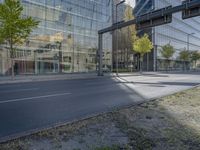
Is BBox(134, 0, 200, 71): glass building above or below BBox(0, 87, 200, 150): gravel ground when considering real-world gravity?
above

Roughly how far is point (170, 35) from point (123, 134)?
248ft

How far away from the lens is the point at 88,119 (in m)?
7.24

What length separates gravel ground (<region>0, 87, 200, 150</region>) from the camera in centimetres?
502

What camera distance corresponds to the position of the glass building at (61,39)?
35562 millimetres

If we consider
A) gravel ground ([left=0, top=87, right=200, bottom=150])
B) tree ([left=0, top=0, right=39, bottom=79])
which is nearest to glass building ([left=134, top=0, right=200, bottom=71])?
tree ([left=0, top=0, right=39, bottom=79])

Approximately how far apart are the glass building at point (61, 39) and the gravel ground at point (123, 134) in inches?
1108

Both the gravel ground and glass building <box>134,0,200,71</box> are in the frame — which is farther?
glass building <box>134,0,200,71</box>

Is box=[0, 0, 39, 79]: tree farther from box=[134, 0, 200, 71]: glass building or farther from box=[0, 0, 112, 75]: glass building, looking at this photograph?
box=[134, 0, 200, 71]: glass building

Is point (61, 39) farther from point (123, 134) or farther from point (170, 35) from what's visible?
point (170, 35)

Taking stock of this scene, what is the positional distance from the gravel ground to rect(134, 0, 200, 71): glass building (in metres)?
56.4

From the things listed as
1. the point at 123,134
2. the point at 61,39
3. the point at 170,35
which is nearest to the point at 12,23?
the point at 61,39

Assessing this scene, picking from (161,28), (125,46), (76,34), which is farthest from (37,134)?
(161,28)

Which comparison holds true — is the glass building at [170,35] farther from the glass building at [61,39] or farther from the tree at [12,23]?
the tree at [12,23]

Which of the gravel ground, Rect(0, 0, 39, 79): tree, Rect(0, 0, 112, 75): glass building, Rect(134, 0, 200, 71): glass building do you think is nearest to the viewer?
the gravel ground
